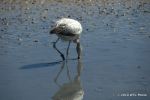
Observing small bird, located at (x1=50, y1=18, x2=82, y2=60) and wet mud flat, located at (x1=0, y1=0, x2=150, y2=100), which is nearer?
wet mud flat, located at (x1=0, y1=0, x2=150, y2=100)

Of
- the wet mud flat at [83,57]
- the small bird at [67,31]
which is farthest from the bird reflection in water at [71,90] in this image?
the small bird at [67,31]

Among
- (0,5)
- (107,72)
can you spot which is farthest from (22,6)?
(107,72)

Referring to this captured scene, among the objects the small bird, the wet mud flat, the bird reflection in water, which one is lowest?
the bird reflection in water

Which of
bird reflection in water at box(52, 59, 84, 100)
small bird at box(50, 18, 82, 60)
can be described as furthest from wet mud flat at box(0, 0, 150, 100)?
small bird at box(50, 18, 82, 60)

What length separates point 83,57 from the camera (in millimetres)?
12227

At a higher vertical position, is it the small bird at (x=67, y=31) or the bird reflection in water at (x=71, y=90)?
the small bird at (x=67, y=31)

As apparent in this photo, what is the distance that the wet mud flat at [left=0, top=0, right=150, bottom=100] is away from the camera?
9734 millimetres

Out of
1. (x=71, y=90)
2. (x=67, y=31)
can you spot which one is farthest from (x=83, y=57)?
(x=71, y=90)

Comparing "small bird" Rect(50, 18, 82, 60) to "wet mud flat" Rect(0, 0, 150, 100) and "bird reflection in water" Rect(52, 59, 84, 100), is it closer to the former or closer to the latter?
"wet mud flat" Rect(0, 0, 150, 100)

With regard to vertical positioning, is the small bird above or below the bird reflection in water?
above

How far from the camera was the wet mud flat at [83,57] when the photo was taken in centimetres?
973

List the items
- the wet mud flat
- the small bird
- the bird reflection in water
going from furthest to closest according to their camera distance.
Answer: the small bird, the wet mud flat, the bird reflection in water

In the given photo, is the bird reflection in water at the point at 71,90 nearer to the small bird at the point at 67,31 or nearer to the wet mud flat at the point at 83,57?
the wet mud flat at the point at 83,57

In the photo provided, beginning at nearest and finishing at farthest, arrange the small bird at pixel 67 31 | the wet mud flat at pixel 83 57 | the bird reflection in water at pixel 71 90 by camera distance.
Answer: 1. the bird reflection in water at pixel 71 90
2. the wet mud flat at pixel 83 57
3. the small bird at pixel 67 31
